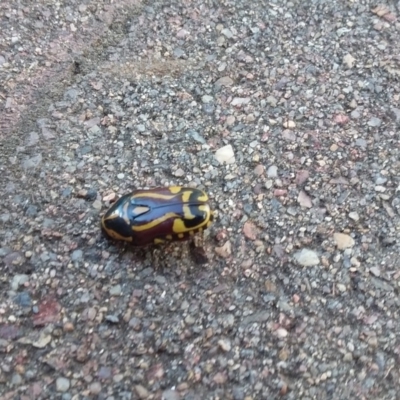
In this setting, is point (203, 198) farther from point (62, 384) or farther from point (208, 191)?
point (62, 384)

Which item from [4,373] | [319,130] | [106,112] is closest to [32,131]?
[106,112]

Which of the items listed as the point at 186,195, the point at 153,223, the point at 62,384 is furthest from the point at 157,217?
the point at 62,384

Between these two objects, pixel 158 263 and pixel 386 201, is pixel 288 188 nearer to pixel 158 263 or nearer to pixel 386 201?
pixel 386 201

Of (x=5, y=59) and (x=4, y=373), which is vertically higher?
(x=5, y=59)

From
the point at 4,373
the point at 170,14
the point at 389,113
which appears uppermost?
the point at 170,14

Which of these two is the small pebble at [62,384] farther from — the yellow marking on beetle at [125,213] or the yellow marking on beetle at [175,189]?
the yellow marking on beetle at [175,189]

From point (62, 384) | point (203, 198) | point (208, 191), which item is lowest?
point (62, 384)
